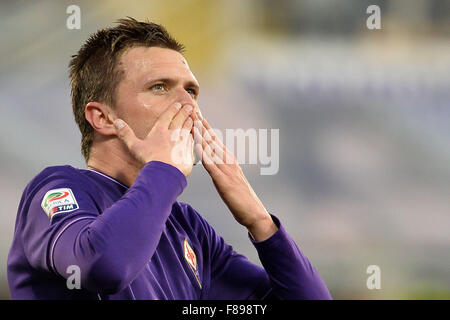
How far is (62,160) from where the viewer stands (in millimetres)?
4516

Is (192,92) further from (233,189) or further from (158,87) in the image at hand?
(233,189)

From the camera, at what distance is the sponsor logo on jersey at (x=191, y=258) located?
2.21 metres

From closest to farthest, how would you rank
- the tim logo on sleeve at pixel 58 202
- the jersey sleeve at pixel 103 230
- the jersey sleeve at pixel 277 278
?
1. the jersey sleeve at pixel 103 230
2. the tim logo on sleeve at pixel 58 202
3. the jersey sleeve at pixel 277 278

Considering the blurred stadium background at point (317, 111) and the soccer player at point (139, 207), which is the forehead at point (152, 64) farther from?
the blurred stadium background at point (317, 111)

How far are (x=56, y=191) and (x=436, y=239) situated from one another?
3.71 m

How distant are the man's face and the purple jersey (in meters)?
0.24

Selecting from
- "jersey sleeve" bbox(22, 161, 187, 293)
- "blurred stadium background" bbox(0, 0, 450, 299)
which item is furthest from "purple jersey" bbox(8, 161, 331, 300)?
"blurred stadium background" bbox(0, 0, 450, 299)

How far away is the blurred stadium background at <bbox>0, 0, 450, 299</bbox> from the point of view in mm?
4664

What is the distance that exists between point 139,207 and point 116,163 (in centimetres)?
60

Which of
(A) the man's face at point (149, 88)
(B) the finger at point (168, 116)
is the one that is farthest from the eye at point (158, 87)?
(B) the finger at point (168, 116)

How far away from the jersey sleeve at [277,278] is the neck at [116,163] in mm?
Result: 494

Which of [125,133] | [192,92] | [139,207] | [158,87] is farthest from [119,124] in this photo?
[139,207]

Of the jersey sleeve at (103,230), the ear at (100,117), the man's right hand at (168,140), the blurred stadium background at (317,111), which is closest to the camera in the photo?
the jersey sleeve at (103,230)
